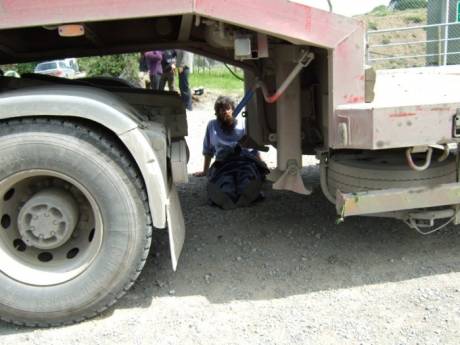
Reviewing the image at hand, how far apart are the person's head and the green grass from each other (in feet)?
33.2

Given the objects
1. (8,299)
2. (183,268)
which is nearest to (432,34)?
Result: (183,268)

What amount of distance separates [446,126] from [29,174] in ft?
7.34

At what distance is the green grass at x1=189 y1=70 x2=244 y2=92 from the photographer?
58.3 ft

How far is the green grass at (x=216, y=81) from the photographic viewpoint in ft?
58.3

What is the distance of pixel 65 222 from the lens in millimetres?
3117

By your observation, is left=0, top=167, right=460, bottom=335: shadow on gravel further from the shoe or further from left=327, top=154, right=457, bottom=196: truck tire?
left=327, top=154, right=457, bottom=196: truck tire

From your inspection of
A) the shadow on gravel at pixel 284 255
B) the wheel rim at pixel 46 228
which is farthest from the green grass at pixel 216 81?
the wheel rim at pixel 46 228

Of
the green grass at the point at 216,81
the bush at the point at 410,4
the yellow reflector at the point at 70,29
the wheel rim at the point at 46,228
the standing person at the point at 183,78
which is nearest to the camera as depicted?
the yellow reflector at the point at 70,29

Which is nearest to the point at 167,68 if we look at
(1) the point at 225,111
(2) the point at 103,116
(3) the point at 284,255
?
(1) the point at 225,111

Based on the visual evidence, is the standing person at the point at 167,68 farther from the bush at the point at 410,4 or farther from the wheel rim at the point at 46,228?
the wheel rim at the point at 46,228

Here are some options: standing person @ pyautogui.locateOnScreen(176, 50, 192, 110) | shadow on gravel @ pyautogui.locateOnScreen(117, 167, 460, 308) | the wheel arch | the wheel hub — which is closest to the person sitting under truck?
shadow on gravel @ pyautogui.locateOnScreen(117, 167, 460, 308)

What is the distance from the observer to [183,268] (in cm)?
374

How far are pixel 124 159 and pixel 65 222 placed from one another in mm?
483

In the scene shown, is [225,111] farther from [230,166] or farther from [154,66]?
[154,66]
